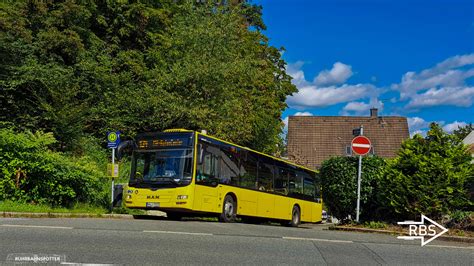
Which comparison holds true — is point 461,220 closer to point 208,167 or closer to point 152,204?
point 208,167

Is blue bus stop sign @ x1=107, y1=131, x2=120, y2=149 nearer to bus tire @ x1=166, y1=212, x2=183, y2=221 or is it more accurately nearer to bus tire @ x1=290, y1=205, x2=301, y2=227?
bus tire @ x1=166, y1=212, x2=183, y2=221

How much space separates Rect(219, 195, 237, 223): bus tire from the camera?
17.7m

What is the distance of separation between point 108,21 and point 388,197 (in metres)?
23.4

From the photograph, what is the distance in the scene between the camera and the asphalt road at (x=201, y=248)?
25.6 ft

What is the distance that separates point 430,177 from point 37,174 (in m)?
11.9

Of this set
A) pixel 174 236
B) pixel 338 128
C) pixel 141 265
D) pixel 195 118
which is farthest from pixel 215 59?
pixel 338 128

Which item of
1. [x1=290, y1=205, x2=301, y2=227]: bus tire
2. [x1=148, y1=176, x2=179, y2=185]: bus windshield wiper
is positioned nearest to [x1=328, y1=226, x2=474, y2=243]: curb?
[x1=148, y1=176, x2=179, y2=185]: bus windshield wiper

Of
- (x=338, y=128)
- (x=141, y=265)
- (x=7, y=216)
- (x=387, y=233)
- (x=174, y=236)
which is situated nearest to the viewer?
(x=141, y=265)

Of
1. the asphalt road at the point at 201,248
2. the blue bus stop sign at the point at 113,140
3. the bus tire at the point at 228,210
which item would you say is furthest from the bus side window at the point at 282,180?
the asphalt road at the point at 201,248

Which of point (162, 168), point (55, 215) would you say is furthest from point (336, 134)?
point (55, 215)

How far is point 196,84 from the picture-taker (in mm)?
28297

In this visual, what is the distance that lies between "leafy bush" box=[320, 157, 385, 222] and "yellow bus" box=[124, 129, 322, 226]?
11.6ft

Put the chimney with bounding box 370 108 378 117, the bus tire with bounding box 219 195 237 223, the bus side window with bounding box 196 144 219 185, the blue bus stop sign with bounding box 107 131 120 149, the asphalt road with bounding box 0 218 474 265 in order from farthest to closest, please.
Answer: the chimney with bounding box 370 108 378 117, the blue bus stop sign with bounding box 107 131 120 149, the bus tire with bounding box 219 195 237 223, the bus side window with bounding box 196 144 219 185, the asphalt road with bounding box 0 218 474 265

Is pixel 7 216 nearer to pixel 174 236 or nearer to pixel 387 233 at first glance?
pixel 174 236
